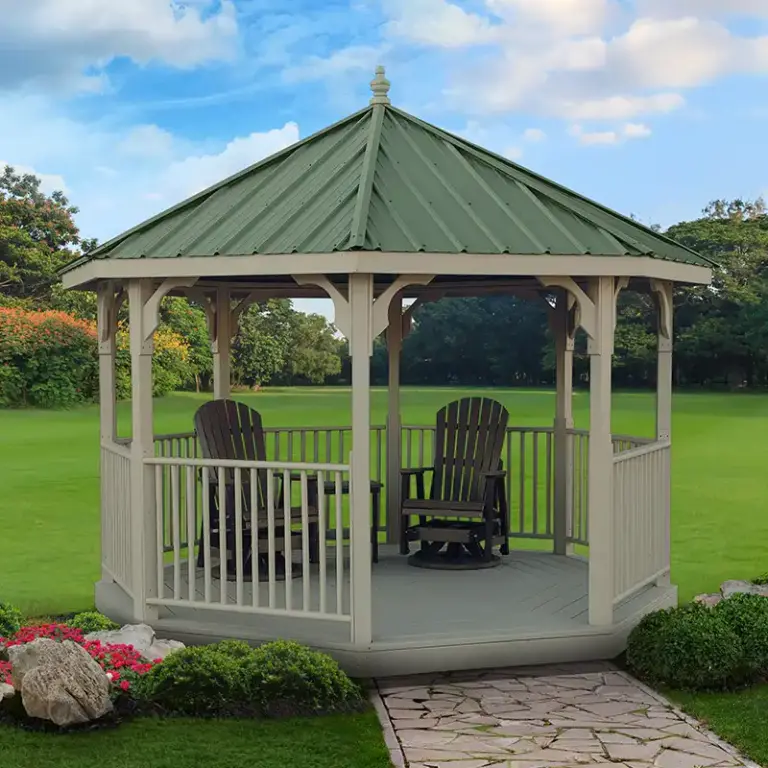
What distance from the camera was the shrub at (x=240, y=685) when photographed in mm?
5836

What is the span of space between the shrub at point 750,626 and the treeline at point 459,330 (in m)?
23.6

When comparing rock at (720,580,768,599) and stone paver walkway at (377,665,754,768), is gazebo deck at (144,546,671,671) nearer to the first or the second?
stone paver walkway at (377,665,754,768)

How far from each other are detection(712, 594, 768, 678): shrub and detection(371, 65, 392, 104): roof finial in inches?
168

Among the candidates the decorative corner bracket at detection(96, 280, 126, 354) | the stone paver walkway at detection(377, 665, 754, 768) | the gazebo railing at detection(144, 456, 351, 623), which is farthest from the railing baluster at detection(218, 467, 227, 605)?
the decorative corner bracket at detection(96, 280, 126, 354)

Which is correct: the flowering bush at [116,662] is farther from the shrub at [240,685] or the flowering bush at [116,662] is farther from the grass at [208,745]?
the grass at [208,745]

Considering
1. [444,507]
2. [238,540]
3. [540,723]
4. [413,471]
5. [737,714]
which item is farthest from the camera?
[413,471]

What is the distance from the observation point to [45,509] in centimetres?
1419

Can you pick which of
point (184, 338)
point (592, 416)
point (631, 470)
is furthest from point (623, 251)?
point (184, 338)

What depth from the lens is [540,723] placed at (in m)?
5.84

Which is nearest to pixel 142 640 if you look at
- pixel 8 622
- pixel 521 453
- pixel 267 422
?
pixel 8 622

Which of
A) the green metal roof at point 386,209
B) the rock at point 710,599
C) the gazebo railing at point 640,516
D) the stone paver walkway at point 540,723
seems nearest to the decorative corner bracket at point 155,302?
the green metal roof at point 386,209

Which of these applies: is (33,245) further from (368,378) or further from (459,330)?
(368,378)

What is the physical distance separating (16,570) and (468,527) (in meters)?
4.89

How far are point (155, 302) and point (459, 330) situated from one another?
31.0 meters
